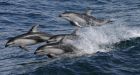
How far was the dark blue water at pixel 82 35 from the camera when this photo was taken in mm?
16531

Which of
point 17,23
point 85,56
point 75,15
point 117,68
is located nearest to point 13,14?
point 17,23

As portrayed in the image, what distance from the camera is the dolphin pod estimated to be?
17172 millimetres

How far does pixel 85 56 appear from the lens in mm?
17922

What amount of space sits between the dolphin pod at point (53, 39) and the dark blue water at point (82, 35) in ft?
1.47

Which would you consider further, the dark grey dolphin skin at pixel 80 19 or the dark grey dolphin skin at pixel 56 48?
the dark grey dolphin skin at pixel 80 19

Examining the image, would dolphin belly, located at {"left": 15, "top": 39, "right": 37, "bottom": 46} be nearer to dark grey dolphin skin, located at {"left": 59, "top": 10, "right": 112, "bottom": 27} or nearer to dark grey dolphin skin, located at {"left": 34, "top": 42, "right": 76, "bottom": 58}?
dark grey dolphin skin, located at {"left": 34, "top": 42, "right": 76, "bottom": 58}

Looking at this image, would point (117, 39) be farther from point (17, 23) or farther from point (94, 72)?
point (17, 23)

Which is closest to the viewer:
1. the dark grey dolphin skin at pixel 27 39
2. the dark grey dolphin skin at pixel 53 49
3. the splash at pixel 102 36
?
the dark grey dolphin skin at pixel 53 49

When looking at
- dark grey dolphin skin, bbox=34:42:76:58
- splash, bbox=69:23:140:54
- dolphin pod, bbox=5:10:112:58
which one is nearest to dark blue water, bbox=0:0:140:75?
splash, bbox=69:23:140:54

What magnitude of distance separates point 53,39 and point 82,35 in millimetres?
3406

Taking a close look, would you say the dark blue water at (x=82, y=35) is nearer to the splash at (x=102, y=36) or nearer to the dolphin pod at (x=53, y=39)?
the splash at (x=102, y=36)

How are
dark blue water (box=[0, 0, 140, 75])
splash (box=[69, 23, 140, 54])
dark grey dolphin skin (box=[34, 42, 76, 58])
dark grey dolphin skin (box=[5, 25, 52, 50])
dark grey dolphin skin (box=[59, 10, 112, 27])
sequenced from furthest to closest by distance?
dark grey dolphin skin (box=[59, 10, 112, 27]) → splash (box=[69, 23, 140, 54]) → dark grey dolphin skin (box=[5, 25, 52, 50]) → dark grey dolphin skin (box=[34, 42, 76, 58]) → dark blue water (box=[0, 0, 140, 75])

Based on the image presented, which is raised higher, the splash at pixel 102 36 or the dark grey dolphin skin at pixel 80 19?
the dark grey dolphin skin at pixel 80 19

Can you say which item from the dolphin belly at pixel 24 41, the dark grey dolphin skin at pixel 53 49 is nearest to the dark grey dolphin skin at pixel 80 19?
the dolphin belly at pixel 24 41
